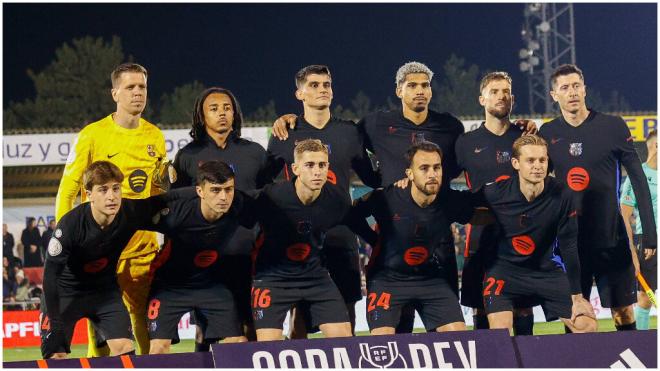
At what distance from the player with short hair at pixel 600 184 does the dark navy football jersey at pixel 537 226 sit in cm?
30

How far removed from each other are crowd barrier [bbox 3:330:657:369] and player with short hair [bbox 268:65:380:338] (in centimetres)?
78

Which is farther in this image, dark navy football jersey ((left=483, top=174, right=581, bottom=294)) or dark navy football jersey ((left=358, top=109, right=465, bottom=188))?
dark navy football jersey ((left=358, top=109, right=465, bottom=188))

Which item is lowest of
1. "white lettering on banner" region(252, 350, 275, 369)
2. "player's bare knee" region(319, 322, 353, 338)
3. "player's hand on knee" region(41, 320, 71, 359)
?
"white lettering on banner" region(252, 350, 275, 369)

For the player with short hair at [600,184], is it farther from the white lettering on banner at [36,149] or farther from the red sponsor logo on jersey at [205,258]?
the white lettering on banner at [36,149]

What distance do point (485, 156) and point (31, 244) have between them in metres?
11.3

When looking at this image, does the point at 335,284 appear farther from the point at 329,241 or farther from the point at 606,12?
the point at 606,12

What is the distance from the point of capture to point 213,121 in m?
7.44

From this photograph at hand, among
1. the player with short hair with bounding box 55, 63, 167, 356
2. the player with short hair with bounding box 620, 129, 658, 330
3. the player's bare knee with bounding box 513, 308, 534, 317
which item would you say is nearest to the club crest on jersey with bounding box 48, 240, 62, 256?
the player with short hair with bounding box 55, 63, 167, 356

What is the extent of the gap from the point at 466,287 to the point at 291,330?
5.00 ft

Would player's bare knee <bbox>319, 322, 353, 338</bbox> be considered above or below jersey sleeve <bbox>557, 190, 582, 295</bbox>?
below

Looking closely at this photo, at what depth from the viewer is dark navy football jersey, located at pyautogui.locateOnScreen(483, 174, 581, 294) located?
7.68 meters

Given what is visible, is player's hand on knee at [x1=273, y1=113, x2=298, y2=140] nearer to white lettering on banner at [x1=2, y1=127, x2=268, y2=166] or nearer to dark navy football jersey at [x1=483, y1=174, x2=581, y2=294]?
dark navy football jersey at [x1=483, y1=174, x2=581, y2=294]

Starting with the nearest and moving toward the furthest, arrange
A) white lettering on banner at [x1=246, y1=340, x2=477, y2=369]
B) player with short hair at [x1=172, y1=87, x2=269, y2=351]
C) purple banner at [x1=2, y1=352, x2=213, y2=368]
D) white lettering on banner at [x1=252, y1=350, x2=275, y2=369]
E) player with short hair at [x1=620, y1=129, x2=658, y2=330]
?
purple banner at [x1=2, y1=352, x2=213, y2=368] < white lettering on banner at [x1=252, y1=350, x2=275, y2=369] < white lettering on banner at [x1=246, y1=340, x2=477, y2=369] < player with short hair at [x1=172, y1=87, x2=269, y2=351] < player with short hair at [x1=620, y1=129, x2=658, y2=330]

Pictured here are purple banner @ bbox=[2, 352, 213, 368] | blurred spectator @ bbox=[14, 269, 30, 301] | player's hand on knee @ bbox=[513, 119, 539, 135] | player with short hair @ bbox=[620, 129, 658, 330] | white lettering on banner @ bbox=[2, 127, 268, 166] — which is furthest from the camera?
white lettering on banner @ bbox=[2, 127, 268, 166]
